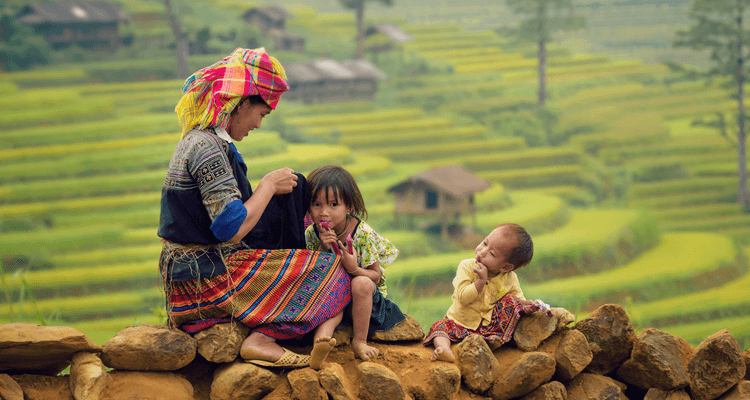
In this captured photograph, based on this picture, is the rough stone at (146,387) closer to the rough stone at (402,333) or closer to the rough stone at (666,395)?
the rough stone at (402,333)

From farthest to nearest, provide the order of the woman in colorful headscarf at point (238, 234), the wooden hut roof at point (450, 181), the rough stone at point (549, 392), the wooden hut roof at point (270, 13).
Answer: the wooden hut roof at point (270, 13)
the wooden hut roof at point (450, 181)
the rough stone at point (549, 392)
the woman in colorful headscarf at point (238, 234)

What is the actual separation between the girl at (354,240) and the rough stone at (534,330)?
1.85ft

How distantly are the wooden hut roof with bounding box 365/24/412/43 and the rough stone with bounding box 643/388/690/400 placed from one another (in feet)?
62.1

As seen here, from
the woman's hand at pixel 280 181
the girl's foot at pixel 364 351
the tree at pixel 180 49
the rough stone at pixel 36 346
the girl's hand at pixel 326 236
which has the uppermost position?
the tree at pixel 180 49

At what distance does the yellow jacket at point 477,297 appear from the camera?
2607 millimetres

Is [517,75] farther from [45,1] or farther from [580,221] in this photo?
[45,1]

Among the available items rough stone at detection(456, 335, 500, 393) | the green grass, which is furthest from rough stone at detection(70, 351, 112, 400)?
the green grass

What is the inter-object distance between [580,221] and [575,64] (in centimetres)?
911

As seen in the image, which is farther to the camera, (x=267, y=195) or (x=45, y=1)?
(x=45, y=1)

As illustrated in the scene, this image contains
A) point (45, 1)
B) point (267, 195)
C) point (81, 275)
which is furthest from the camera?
point (45, 1)

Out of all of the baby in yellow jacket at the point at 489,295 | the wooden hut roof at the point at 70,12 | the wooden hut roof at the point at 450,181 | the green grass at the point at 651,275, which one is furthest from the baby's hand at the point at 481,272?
the wooden hut roof at the point at 70,12

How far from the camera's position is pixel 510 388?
2535mm

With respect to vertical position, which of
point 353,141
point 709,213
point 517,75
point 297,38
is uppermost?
point 297,38

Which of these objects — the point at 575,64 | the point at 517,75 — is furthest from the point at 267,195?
the point at 575,64
